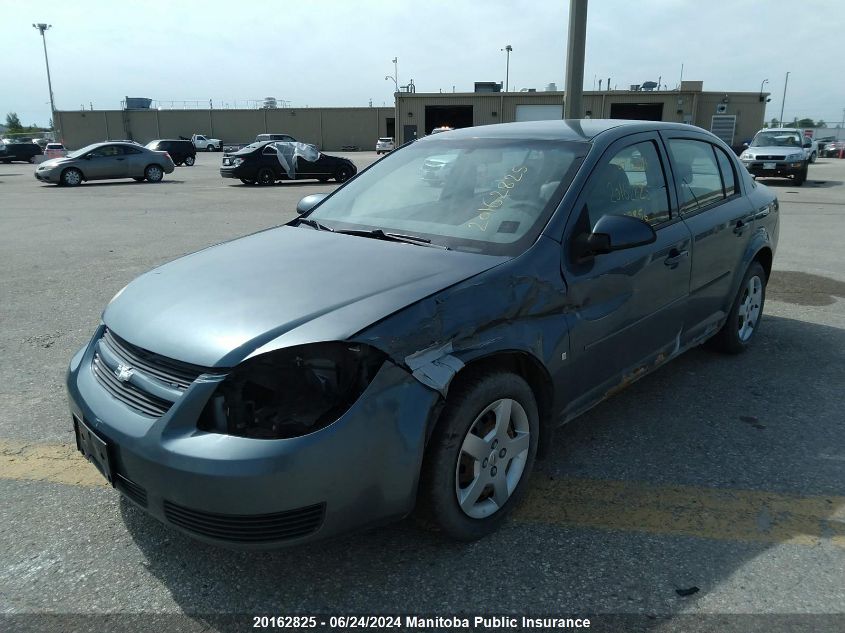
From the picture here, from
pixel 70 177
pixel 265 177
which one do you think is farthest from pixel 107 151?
pixel 265 177

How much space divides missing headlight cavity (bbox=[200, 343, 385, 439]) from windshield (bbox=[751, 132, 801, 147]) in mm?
23625

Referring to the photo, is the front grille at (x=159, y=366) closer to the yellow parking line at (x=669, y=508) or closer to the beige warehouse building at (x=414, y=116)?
the yellow parking line at (x=669, y=508)

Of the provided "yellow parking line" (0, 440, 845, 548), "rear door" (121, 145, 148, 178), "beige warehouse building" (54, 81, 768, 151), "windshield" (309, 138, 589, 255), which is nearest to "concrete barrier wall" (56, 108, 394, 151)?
"beige warehouse building" (54, 81, 768, 151)

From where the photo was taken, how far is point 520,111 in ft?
174

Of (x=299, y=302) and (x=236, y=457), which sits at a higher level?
(x=299, y=302)

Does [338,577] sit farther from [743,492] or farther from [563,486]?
[743,492]

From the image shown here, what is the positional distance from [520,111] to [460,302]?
53.7m

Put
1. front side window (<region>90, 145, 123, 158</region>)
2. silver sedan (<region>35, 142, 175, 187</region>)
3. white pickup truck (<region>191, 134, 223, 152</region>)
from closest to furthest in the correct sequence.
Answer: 1. silver sedan (<region>35, 142, 175, 187</region>)
2. front side window (<region>90, 145, 123, 158</region>)
3. white pickup truck (<region>191, 134, 223, 152</region>)

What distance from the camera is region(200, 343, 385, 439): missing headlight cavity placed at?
220 cm

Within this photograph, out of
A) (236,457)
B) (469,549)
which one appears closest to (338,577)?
(469,549)

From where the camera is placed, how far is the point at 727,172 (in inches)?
182

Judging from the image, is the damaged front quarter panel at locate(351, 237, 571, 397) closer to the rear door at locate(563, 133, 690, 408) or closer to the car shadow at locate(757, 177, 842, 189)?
the rear door at locate(563, 133, 690, 408)

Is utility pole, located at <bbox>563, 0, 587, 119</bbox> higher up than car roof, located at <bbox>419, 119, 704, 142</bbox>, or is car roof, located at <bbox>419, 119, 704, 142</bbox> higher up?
utility pole, located at <bbox>563, 0, 587, 119</bbox>

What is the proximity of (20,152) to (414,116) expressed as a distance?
2877cm
